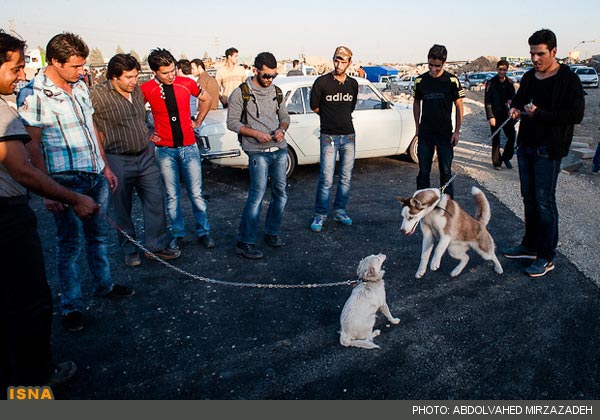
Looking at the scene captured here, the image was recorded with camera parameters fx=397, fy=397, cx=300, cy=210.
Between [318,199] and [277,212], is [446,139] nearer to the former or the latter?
[318,199]

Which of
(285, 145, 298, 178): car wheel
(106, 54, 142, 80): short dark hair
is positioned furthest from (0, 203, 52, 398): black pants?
(285, 145, 298, 178): car wheel

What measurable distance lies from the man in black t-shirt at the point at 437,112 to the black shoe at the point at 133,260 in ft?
12.5

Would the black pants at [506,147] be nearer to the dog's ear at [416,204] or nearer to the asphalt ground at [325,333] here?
the asphalt ground at [325,333]

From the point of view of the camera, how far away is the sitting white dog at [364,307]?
9.88ft

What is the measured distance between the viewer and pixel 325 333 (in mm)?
3381

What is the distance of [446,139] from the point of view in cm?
530

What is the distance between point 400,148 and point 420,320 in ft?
18.5

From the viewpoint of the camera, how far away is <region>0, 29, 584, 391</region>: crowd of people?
2359 mm

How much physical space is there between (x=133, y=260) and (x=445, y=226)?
11.4 ft

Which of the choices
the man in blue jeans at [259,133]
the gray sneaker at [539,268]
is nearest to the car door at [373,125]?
the man in blue jeans at [259,133]

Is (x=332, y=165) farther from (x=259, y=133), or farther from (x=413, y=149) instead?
(x=413, y=149)

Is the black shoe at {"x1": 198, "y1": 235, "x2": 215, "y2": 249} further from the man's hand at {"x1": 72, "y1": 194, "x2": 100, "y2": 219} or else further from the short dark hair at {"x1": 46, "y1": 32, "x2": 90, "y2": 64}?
Answer: the short dark hair at {"x1": 46, "y1": 32, "x2": 90, "y2": 64}

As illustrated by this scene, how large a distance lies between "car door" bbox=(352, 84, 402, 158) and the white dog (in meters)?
4.07
